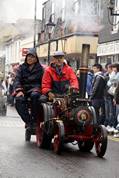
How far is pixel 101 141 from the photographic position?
10602 millimetres

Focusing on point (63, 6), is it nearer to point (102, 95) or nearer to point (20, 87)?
point (102, 95)

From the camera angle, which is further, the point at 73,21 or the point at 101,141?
the point at 73,21

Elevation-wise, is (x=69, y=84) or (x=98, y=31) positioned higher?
(x=98, y=31)

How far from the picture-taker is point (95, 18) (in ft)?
82.3

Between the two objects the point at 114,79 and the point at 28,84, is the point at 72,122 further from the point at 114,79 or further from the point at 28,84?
the point at 114,79

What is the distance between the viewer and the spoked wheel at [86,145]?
438 inches

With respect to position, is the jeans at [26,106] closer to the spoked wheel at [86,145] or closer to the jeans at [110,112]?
the spoked wheel at [86,145]

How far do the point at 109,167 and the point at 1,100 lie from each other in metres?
11.7

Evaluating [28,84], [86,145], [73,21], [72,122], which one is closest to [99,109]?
[28,84]

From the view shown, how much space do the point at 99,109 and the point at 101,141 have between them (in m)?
5.78

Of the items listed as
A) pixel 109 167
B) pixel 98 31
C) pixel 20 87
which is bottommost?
pixel 109 167

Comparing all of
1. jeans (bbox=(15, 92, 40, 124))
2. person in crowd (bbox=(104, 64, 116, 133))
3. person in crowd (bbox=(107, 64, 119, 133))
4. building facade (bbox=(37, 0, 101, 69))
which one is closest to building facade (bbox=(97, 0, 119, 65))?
building facade (bbox=(37, 0, 101, 69))

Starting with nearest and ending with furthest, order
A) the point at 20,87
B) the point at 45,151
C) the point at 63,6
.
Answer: the point at 45,151 → the point at 20,87 → the point at 63,6

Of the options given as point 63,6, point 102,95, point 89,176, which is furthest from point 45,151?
point 63,6
